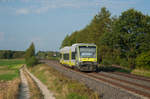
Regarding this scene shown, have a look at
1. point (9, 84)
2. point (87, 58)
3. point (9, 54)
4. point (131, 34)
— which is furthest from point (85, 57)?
point (9, 54)

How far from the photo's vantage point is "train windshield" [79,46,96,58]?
2450 centimetres

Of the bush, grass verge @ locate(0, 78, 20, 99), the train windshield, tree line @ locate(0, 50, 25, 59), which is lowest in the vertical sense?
grass verge @ locate(0, 78, 20, 99)

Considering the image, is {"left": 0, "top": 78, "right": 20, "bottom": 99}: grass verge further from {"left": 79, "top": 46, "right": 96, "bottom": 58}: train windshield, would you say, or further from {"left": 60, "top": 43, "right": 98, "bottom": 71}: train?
{"left": 79, "top": 46, "right": 96, "bottom": 58}: train windshield

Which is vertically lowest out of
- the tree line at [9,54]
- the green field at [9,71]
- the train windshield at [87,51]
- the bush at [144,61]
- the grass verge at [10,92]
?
the green field at [9,71]

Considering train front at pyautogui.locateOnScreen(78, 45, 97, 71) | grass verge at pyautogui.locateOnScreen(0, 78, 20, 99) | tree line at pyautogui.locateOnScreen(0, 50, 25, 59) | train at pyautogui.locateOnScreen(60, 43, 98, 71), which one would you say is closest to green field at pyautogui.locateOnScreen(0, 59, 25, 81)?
grass verge at pyautogui.locateOnScreen(0, 78, 20, 99)

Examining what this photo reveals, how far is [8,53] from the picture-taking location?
151250mm

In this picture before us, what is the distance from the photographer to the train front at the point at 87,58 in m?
24.1

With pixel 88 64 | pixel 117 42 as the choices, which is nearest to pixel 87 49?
pixel 88 64

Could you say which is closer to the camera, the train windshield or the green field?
the train windshield

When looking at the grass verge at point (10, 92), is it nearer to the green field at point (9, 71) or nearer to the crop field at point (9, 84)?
the crop field at point (9, 84)

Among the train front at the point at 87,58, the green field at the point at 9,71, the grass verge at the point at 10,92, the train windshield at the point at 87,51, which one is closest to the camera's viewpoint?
the grass verge at the point at 10,92

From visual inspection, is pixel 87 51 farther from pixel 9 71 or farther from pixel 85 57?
pixel 9 71

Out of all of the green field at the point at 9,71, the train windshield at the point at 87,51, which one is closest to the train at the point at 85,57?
the train windshield at the point at 87,51

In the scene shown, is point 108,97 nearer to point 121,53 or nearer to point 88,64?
point 88,64
